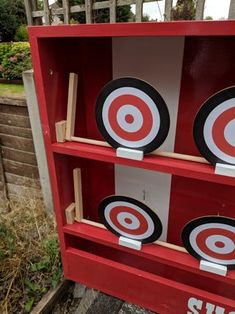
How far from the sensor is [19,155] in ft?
6.00

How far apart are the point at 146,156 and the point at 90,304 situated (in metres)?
0.84

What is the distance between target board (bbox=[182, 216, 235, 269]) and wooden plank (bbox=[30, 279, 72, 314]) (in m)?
0.68

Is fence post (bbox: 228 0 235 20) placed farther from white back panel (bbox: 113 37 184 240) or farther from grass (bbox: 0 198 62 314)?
grass (bbox: 0 198 62 314)

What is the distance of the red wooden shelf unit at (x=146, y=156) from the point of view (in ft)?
2.69

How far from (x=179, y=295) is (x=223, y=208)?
0.38 m

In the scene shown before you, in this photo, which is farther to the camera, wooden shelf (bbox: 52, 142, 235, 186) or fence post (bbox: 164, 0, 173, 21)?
fence post (bbox: 164, 0, 173, 21)

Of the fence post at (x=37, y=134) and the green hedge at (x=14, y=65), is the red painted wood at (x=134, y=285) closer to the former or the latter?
the fence post at (x=37, y=134)

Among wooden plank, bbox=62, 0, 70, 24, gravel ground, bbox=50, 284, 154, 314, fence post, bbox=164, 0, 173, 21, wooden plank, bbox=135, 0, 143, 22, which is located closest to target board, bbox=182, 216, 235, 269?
gravel ground, bbox=50, 284, 154, 314

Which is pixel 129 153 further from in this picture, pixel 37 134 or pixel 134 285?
pixel 37 134

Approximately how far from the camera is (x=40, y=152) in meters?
1.65

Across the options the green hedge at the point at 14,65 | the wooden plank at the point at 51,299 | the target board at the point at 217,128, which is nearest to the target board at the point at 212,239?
the target board at the point at 217,128

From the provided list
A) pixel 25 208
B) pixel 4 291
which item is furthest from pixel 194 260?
pixel 25 208

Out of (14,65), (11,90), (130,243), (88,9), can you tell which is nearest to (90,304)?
(130,243)

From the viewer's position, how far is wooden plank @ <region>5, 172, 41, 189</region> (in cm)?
186
